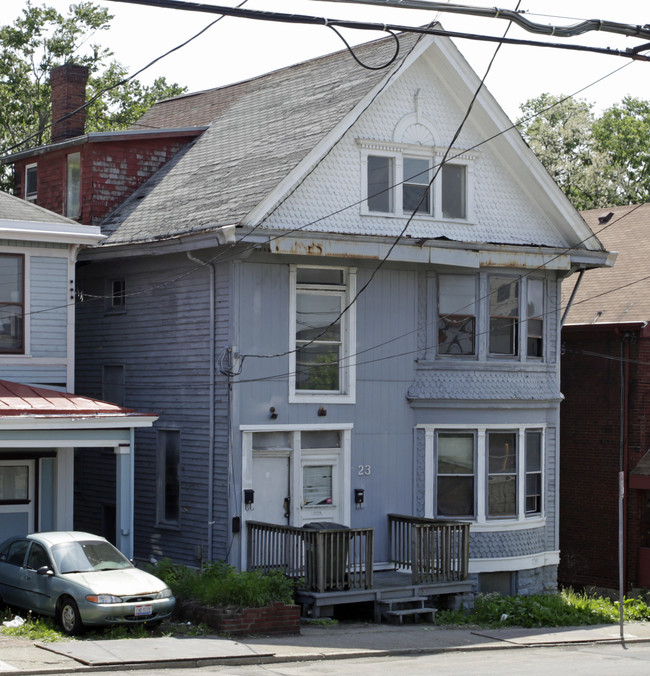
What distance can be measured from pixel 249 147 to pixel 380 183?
291 centimetres

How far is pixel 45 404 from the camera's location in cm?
1928

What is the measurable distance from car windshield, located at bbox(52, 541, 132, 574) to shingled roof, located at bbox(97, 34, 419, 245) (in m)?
5.93

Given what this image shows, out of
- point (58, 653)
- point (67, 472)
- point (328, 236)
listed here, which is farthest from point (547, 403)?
point (58, 653)

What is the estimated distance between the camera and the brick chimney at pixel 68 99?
26.4 metres

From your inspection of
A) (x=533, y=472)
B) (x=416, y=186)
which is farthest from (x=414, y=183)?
(x=533, y=472)

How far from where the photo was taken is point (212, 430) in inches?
816

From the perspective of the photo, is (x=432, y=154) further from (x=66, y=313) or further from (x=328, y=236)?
(x=66, y=313)

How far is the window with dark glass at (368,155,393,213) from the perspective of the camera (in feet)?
71.9

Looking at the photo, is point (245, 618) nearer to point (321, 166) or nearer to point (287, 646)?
point (287, 646)

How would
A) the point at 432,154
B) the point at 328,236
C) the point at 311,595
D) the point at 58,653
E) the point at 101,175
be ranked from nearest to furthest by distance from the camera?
the point at 58,653 < the point at 311,595 < the point at 328,236 < the point at 432,154 < the point at 101,175

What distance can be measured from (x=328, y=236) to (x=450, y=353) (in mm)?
3948

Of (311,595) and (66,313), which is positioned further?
(66,313)

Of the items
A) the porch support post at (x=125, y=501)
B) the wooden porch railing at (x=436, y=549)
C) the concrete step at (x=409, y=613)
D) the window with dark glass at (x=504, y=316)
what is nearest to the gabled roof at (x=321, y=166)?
the window with dark glass at (x=504, y=316)

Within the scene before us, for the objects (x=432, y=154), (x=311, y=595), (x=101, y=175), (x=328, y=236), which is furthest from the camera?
(x=101, y=175)
